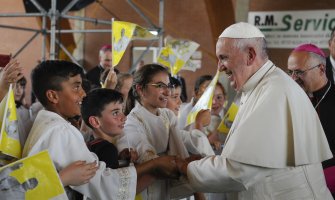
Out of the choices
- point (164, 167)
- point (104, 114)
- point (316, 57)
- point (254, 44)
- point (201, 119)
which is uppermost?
point (254, 44)

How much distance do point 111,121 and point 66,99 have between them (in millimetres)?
352

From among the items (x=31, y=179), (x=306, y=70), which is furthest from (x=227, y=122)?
(x=31, y=179)

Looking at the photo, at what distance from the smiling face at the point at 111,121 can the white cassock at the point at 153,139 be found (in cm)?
8

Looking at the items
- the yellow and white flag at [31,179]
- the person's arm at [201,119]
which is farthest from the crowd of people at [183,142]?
the person's arm at [201,119]

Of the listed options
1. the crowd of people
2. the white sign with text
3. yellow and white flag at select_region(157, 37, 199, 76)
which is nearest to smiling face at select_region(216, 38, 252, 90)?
the crowd of people

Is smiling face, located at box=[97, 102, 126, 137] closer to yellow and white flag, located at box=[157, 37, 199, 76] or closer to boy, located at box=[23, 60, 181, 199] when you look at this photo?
boy, located at box=[23, 60, 181, 199]

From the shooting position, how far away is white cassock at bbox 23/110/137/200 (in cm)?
203

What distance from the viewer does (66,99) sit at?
2.33m

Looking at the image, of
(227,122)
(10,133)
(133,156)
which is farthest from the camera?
(227,122)

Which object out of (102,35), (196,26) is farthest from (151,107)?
(102,35)

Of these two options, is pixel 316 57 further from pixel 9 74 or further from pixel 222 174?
pixel 9 74

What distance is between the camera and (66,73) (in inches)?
93.5

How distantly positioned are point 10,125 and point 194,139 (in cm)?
115

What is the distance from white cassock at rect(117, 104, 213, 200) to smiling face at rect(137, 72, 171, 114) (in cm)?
5
